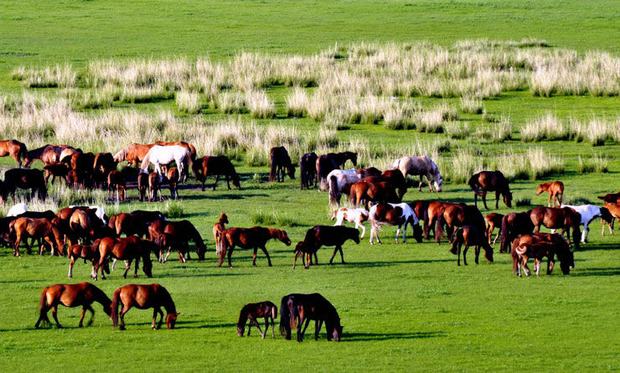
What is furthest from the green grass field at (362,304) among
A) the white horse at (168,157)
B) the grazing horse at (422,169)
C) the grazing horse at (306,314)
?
the white horse at (168,157)

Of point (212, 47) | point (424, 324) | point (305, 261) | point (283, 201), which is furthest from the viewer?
point (212, 47)

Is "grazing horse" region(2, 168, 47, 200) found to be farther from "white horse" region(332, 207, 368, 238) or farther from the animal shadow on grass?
the animal shadow on grass

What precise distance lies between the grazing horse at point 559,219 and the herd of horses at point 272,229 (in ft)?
0.06

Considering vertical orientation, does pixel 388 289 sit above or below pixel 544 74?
below

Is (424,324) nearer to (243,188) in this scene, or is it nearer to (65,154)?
(243,188)

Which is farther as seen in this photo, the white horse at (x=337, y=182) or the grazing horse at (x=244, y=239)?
the white horse at (x=337, y=182)

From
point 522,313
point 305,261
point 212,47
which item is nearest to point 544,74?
point 212,47

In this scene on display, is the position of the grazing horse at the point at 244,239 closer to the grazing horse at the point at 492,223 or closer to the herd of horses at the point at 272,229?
the herd of horses at the point at 272,229

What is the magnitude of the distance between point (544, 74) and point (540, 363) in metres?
36.0

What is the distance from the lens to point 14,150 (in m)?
37.6

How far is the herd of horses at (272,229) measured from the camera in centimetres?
1981

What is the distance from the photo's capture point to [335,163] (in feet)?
116

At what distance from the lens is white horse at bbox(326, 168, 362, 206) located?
3203 centimetres

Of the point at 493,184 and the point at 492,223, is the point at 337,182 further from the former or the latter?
the point at 492,223
